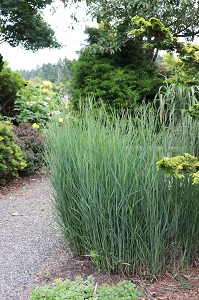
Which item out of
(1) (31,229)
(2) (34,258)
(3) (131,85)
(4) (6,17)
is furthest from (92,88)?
(4) (6,17)

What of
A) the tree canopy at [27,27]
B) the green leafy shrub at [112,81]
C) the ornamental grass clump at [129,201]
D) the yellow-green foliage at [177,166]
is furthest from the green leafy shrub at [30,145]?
the tree canopy at [27,27]

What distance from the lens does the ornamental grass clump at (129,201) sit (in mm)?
2236

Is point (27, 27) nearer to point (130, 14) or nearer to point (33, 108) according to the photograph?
point (130, 14)

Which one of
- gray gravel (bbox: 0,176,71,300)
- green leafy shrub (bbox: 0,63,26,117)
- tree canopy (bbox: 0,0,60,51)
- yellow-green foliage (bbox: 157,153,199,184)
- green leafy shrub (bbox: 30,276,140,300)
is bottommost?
gray gravel (bbox: 0,176,71,300)

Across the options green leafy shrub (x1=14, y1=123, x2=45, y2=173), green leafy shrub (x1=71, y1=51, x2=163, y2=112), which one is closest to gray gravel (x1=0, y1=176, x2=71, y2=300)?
green leafy shrub (x1=14, y1=123, x2=45, y2=173)

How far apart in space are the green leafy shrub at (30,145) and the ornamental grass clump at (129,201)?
3.49 metres

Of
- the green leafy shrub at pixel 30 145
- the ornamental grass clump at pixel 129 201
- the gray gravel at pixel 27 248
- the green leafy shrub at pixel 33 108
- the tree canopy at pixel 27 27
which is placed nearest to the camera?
the ornamental grass clump at pixel 129 201

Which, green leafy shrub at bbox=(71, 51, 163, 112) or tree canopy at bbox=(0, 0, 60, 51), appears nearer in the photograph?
Result: green leafy shrub at bbox=(71, 51, 163, 112)

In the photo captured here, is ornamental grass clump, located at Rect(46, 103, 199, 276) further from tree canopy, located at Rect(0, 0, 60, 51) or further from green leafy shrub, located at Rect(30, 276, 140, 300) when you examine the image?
tree canopy, located at Rect(0, 0, 60, 51)

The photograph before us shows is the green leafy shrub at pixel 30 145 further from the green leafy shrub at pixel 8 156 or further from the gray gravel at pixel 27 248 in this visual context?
the gray gravel at pixel 27 248

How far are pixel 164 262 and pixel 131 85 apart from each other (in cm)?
592

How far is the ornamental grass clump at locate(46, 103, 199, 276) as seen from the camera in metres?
2.24

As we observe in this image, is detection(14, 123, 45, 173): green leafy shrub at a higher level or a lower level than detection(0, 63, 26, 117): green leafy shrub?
lower

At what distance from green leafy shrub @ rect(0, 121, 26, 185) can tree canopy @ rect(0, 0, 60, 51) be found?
10.3 meters
